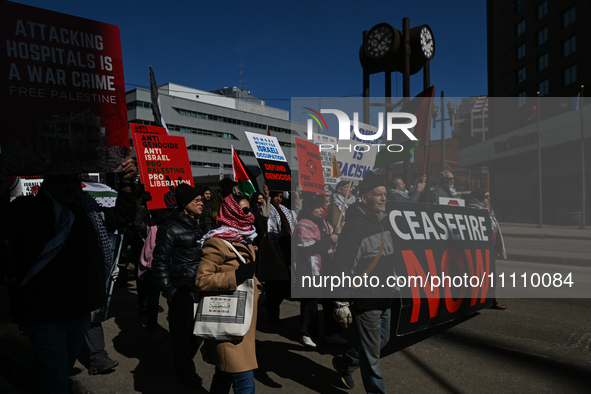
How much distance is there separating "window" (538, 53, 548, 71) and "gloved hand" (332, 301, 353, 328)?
46566 mm

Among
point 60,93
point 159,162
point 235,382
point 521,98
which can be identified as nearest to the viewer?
point 60,93

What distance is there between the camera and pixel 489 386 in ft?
12.0

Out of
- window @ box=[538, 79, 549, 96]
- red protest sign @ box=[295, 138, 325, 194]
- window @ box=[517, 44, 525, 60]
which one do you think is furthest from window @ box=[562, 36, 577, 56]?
red protest sign @ box=[295, 138, 325, 194]

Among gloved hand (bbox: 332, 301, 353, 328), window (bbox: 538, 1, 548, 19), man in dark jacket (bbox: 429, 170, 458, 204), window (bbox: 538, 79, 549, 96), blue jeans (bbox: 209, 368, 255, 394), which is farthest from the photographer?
window (bbox: 538, 1, 548, 19)

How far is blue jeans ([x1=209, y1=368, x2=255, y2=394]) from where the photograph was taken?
2746 millimetres

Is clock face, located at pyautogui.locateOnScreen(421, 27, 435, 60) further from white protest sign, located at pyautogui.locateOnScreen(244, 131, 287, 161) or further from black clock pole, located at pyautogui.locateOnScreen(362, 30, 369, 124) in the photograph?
white protest sign, located at pyautogui.locateOnScreen(244, 131, 287, 161)

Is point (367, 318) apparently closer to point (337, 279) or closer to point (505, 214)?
point (337, 279)

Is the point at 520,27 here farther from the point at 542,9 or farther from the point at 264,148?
the point at 264,148

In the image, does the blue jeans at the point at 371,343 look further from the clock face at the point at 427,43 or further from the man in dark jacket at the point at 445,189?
the clock face at the point at 427,43

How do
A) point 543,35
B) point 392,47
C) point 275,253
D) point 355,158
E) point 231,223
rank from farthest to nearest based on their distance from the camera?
point 543,35, point 392,47, point 355,158, point 275,253, point 231,223

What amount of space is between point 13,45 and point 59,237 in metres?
1.14

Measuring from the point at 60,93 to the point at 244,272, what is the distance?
1.59 m

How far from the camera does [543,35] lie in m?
41.6

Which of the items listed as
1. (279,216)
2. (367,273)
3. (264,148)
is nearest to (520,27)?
(264,148)
